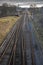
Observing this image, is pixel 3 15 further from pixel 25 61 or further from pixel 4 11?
pixel 25 61

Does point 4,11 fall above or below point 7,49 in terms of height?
below

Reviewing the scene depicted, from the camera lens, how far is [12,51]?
69.7 ft

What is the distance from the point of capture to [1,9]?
253 feet

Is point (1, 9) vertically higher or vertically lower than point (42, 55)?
lower

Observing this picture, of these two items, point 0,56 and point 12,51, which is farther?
point 12,51

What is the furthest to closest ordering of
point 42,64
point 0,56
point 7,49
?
point 7,49 → point 0,56 → point 42,64

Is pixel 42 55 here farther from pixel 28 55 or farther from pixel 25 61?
pixel 25 61

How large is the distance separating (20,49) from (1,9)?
56141 mm

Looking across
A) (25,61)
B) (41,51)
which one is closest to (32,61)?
(25,61)

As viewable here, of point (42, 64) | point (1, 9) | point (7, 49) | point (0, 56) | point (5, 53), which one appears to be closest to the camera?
point (42, 64)

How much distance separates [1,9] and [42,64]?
203 feet

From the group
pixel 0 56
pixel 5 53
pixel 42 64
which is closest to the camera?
pixel 42 64

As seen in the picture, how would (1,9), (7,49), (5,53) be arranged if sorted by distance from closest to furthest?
(5,53) → (7,49) → (1,9)

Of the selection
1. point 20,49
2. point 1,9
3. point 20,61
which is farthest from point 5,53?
point 1,9
